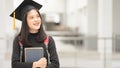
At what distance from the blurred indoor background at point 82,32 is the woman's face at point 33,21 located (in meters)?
1.37

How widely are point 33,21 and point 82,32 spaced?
1902 centimetres

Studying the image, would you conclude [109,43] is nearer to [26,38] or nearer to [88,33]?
[26,38]

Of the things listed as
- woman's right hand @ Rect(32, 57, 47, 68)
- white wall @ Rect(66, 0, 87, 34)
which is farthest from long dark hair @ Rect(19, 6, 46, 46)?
white wall @ Rect(66, 0, 87, 34)

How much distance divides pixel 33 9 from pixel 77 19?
21317 millimetres

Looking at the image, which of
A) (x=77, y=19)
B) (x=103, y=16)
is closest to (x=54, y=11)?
(x=77, y=19)

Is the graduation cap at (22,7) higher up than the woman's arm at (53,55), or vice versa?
the graduation cap at (22,7)

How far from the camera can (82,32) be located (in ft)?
71.3

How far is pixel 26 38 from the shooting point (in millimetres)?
2748

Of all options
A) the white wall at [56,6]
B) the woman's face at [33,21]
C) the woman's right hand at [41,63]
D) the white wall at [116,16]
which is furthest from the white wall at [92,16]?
the woman's right hand at [41,63]

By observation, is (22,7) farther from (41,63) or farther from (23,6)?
(41,63)

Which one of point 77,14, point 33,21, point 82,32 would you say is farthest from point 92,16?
point 33,21

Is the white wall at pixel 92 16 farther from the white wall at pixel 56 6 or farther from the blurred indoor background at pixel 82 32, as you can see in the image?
the white wall at pixel 56 6

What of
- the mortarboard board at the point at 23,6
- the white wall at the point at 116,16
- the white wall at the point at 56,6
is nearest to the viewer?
the mortarboard board at the point at 23,6

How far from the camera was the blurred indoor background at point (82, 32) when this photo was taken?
756 centimetres
